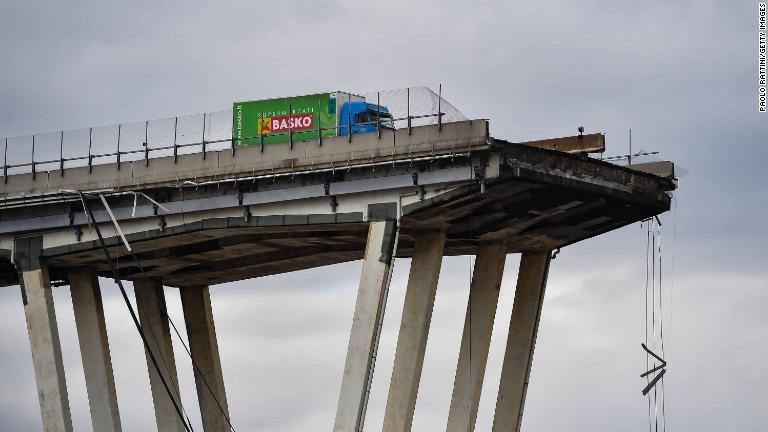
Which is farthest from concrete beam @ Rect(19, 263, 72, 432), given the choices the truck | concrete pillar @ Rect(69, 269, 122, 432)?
the truck

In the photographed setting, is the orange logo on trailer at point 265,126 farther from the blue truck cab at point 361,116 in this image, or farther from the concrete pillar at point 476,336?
the concrete pillar at point 476,336

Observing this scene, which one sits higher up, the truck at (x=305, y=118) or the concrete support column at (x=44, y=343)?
the truck at (x=305, y=118)

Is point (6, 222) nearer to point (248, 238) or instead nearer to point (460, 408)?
point (248, 238)

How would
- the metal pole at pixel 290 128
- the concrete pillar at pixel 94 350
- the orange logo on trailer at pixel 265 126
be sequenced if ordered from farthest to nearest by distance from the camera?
the concrete pillar at pixel 94 350 → the orange logo on trailer at pixel 265 126 → the metal pole at pixel 290 128

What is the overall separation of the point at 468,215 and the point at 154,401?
25766mm

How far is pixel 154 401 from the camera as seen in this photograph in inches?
4149

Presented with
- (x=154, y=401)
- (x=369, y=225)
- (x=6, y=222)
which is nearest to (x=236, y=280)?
(x=154, y=401)

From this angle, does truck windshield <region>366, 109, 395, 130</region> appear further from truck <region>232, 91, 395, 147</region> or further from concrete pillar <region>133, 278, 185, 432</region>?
concrete pillar <region>133, 278, 185, 432</region>

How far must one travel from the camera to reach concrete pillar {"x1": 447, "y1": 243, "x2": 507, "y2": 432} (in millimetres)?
93625

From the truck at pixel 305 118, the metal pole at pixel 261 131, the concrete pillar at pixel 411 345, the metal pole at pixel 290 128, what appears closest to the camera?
the concrete pillar at pixel 411 345

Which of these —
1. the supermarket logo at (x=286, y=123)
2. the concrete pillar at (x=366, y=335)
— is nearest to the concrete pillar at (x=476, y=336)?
the concrete pillar at (x=366, y=335)

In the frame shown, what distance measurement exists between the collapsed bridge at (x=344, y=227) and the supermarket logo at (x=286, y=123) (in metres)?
1.43

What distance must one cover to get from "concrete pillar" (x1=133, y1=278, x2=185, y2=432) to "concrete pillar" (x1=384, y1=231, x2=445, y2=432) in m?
19.9

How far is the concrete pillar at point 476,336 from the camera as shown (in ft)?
307
